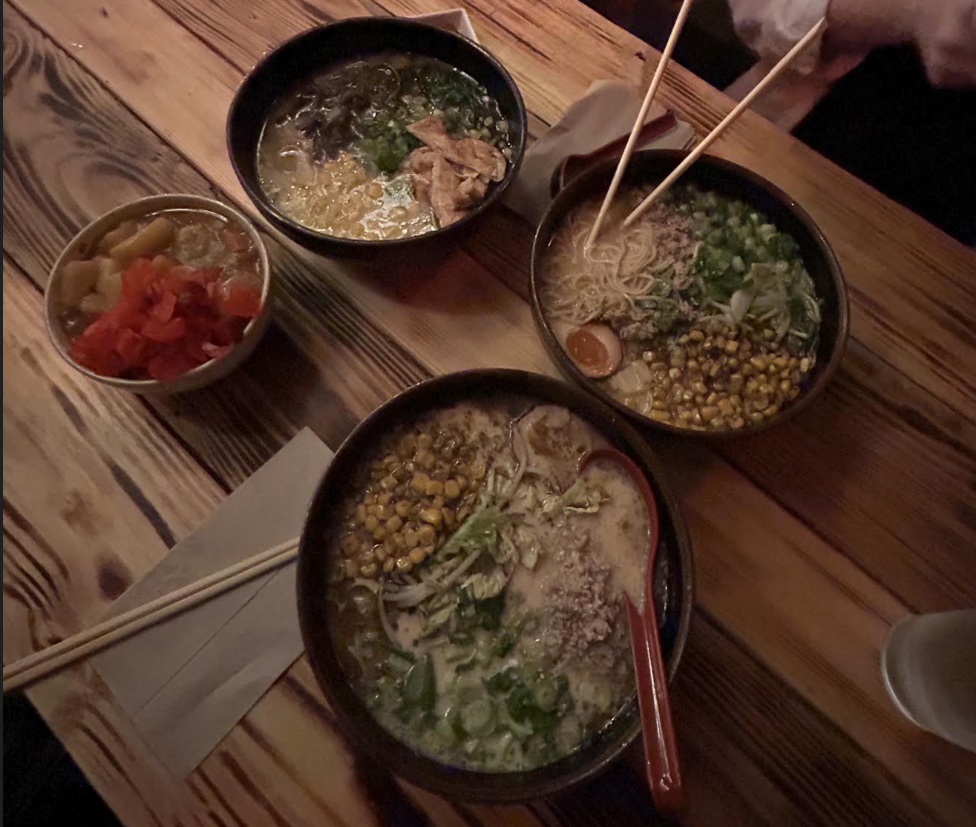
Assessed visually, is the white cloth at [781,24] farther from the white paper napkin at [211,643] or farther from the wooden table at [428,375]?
the white paper napkin at [211,643]

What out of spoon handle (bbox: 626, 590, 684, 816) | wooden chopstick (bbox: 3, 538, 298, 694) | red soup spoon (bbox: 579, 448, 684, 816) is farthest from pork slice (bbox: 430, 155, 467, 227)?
spoon handle (bbox: 626, 590, 684, 816)

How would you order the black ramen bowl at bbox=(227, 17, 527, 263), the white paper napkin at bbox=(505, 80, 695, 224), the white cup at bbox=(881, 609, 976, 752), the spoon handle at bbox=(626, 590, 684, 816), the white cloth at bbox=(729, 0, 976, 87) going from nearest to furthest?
the spoon handle at bbox=(626, 590, 684, 816)
the white cup at bbox=(881, 609, 976, 752)
the black ramen bowl at bbox=(227, 17, 527, 263)
the white paper napkin at bbox=(505, 80, 695, 224)
the white cloth at bbox=(729, 0, 976, 87)

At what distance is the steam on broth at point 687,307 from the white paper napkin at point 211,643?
0.71 m

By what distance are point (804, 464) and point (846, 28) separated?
1303 millimetres

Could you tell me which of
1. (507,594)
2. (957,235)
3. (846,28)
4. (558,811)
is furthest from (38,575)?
(957,235)

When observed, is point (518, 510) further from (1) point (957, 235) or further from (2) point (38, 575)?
(1) point (957, 235)

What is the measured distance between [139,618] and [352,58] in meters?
1.39

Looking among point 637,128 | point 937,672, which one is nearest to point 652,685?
point 937,672

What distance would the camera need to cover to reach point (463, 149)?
5.41 ft

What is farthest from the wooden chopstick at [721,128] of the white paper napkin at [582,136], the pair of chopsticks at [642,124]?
the white paper napkin at [582,136]

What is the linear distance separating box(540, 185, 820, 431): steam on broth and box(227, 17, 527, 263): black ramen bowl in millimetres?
239

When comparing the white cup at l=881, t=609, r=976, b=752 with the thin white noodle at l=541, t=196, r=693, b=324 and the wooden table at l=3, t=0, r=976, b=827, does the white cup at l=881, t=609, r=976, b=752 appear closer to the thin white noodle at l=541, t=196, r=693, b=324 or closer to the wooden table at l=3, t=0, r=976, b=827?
the wooden table at l=3, t=0, r=976, b=827

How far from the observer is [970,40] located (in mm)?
1873

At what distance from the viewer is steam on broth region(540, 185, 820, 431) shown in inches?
57.9
